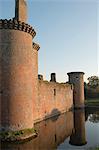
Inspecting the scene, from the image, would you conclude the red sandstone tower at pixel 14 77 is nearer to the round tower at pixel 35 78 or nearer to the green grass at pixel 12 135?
the green grass at pixel 12 135

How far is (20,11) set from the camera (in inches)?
570

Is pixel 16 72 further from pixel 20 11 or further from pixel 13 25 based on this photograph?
pixel 20 11

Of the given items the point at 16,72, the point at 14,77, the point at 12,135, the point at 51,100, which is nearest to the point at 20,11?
the point at 16,72

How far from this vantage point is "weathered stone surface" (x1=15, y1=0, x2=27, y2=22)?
14.3 meters

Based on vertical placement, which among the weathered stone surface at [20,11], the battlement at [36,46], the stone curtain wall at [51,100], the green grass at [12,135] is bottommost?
the green grass at [12,135]

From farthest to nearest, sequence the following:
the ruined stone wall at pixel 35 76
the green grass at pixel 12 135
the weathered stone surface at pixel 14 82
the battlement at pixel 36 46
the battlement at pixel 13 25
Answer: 1. the battlement at pixel 36 46
2. the ruined stone wall at pixel 35 76
3. the battlement at pixel 13 25
4. the weathered stone surface at pixel 14 82
5. the green grass at pixel 12 135

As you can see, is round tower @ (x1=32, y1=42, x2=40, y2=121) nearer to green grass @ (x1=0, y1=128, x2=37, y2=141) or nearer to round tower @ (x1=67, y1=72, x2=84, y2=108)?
green grass @ (x1=0, y1=128, x2=37, y2=141)

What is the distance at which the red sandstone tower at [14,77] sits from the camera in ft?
41.1

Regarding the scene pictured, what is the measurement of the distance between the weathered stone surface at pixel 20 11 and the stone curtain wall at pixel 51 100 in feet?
23.1

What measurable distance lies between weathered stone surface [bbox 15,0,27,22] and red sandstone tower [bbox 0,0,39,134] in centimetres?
119

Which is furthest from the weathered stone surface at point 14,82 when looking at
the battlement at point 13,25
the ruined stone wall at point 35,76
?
the ruined stone wall at point 35,76

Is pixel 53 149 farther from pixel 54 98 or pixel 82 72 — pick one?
pixel 82 72

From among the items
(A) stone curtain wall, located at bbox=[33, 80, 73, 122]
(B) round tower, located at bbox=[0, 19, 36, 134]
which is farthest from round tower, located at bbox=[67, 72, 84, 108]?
(B) round tower, located at bbox=[0, 19, 36, 134]

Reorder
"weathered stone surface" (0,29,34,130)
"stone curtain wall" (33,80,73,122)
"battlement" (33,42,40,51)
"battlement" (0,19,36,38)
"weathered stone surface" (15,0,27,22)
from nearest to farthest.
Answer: "weathered stone surface" (0,29,34,130)
"battlement" (0,19,36,38)
"weathered stone surface" (15,0,27,22)
"battlement" (33,42,40,51)
"stone curtain wall" (33,80,73,122)
